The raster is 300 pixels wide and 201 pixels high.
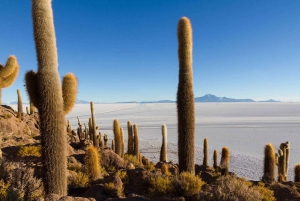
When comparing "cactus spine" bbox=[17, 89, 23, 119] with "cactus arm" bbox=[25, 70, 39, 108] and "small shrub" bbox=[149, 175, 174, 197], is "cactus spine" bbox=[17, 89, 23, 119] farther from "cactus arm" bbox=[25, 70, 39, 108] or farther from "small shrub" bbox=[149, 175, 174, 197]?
"small shrub" bbox=[149, 175, 174, 197]

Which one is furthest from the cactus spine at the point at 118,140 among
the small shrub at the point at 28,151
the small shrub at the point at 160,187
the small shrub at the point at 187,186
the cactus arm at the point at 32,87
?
the cactus arm at the point at 32,87

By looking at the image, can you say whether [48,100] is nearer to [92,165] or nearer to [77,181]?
[77,181]

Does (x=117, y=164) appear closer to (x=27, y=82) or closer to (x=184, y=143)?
(x=184, y=143)

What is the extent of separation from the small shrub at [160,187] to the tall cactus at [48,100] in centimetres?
259

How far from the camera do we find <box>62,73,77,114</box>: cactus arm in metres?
6.64

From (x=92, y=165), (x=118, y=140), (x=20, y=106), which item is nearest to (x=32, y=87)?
(x=92, y=165)

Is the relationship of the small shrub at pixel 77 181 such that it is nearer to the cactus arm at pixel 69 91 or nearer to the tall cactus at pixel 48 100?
the tall cactus at pixel 48 100

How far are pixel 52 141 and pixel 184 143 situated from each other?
4736mm

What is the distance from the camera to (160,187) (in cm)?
711

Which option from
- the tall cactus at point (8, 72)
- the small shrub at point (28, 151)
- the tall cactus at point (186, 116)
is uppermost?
the tall cactus at point (8, 72)

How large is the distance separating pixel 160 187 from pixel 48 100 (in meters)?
4.06

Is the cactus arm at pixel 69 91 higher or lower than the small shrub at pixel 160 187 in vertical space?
higher

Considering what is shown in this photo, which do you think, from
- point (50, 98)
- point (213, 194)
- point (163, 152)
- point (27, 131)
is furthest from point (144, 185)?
point (27, 131)

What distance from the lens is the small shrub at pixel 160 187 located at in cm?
696
